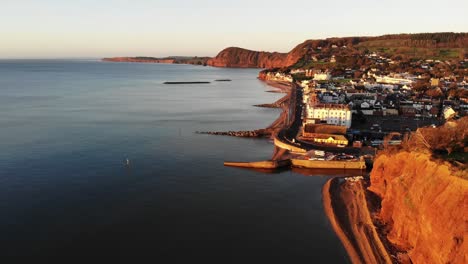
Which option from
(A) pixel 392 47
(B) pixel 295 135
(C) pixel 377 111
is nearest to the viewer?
(B) pixel 295 135

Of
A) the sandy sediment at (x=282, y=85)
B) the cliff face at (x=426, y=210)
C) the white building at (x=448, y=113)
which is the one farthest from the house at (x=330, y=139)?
the sandy sediment at (x=282, y=85)

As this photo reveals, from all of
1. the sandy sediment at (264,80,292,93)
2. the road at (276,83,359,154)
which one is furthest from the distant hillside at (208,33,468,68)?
the road at (276,83,359,154)

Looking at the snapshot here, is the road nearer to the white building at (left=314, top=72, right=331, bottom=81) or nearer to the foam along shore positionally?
the foam along shore

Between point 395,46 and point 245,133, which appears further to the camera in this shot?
point 395,46

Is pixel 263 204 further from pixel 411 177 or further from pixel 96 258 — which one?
pixel 96 258

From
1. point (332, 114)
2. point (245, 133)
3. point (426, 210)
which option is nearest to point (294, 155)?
point (245, 133)

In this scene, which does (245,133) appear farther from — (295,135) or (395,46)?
(395,46)

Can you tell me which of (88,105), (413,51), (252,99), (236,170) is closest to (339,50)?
(413,51)
